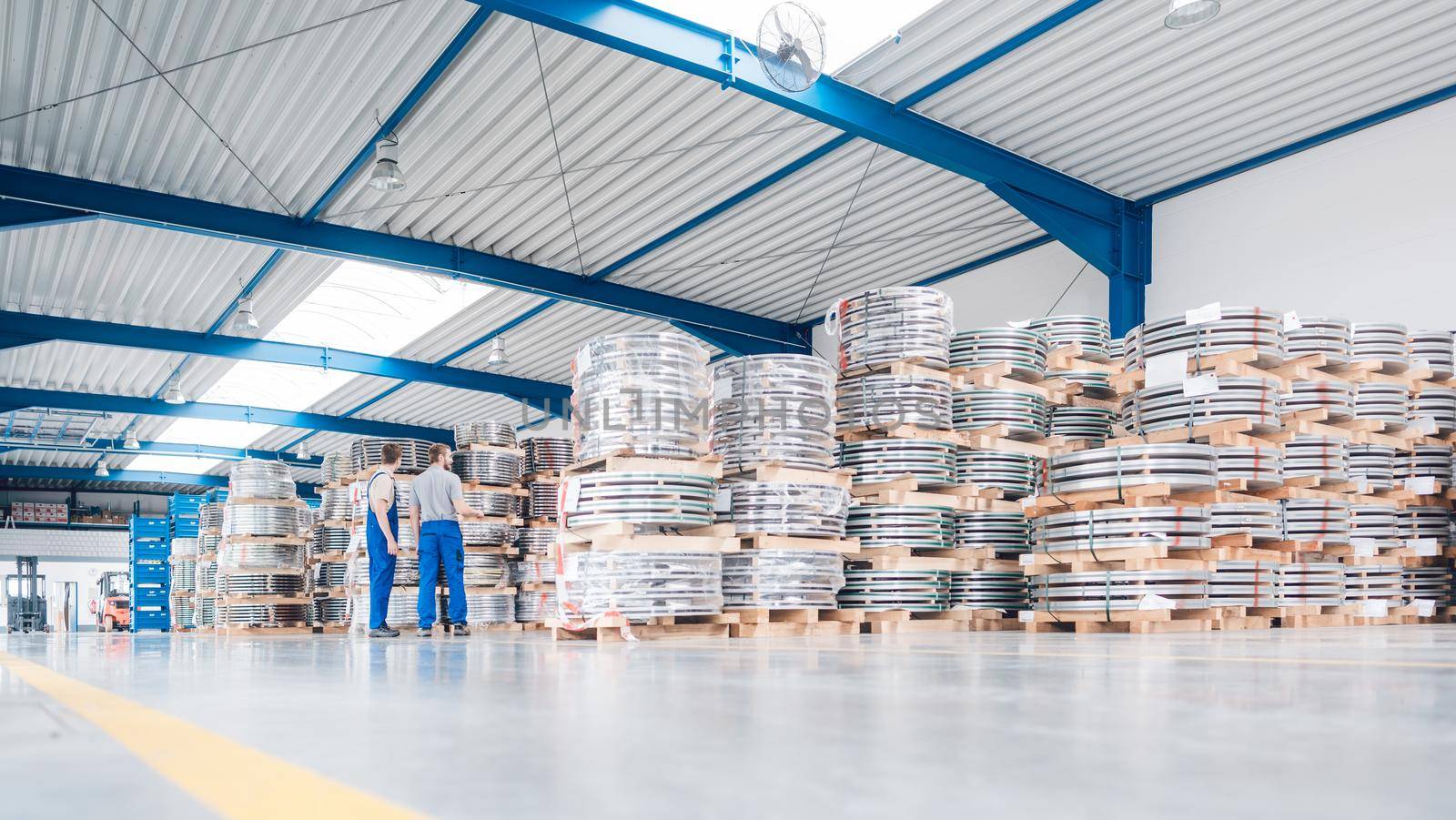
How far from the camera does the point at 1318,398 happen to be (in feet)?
23.9

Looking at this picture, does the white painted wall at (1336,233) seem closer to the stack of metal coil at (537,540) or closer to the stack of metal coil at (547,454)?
the stack of metal coil at (547,454)

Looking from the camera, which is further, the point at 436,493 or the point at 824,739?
the point at 436,493

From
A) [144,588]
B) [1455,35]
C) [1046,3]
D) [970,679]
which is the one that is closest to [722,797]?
[970,679]

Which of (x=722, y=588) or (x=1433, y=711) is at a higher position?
(x=1433, y=711)

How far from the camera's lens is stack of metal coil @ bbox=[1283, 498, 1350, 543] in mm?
6902

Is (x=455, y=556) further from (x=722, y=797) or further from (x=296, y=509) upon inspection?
(x=722, y=797)

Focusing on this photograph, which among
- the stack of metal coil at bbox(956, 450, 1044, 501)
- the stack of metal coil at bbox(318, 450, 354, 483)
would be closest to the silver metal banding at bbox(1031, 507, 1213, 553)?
the stack of metal coil at bbox(956, 450, 1044, 501)

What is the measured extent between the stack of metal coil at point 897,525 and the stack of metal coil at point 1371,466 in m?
3.03

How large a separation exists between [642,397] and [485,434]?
689 centimetres

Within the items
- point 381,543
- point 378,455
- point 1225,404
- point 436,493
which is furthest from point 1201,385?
point 378,455

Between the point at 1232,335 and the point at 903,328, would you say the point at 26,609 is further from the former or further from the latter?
the point at 1232,335

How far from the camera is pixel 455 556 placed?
8664 millimetres

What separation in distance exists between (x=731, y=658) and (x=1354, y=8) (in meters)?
8.59

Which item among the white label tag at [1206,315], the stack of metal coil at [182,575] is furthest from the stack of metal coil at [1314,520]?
the stack of metal coil at [182,575]
